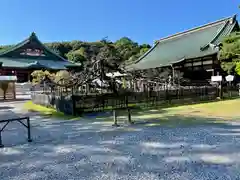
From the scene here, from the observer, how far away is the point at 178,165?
13.3 ft

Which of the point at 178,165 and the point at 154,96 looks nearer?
the point at 178,165

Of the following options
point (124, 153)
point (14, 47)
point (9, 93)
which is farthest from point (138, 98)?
point (14, 47)

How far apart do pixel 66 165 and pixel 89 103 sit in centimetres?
624

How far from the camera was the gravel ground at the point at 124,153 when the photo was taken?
12.4 ft

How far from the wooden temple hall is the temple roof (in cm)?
1291

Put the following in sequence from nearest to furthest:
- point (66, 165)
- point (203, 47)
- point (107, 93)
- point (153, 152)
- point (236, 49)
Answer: point (66, 165)
point (153, 152)
point (107, 93)
point (236, 49)
point (203, 47)

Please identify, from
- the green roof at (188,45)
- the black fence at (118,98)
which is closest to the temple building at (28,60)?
the green roof at (188,45)

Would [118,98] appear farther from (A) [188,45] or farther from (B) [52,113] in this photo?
(A) [188,45]

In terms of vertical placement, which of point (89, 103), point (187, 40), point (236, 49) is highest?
point (187, 40)

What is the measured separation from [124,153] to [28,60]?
108 ft

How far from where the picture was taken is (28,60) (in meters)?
34.5

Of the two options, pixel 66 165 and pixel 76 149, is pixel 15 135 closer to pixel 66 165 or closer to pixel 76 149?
pixel 76 149

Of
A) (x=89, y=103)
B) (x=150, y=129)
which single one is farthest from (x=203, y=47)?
(x=150, y=129)

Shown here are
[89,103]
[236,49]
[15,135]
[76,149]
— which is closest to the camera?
[76,149]
